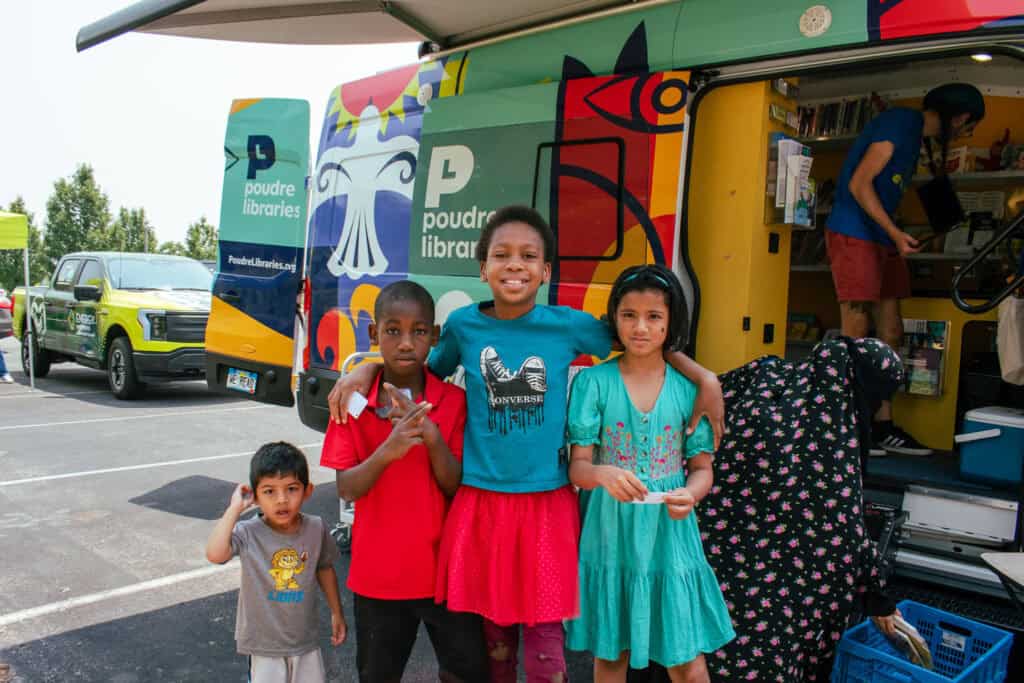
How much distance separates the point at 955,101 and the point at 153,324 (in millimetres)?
8424

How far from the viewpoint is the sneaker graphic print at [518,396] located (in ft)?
6.95

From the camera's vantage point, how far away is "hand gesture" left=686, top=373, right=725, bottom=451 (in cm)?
213

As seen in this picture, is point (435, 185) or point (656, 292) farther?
point (435, 185)

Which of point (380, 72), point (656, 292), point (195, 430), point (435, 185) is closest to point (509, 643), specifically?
point (656, 292)

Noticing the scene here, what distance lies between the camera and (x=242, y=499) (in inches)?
88.6

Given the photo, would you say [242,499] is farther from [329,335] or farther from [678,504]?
[329,335]

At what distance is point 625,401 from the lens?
216 centimetres

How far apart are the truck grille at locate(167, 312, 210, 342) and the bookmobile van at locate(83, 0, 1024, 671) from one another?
464 cm

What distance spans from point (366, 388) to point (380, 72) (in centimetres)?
262

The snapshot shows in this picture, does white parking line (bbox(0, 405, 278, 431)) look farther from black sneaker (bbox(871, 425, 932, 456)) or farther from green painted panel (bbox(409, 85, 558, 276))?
black sneaker (bbox(871, 425, 932, 456))

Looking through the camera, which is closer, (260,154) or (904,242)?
(904,242)

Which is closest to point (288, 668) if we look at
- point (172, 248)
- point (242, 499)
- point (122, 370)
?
point (242, 499)

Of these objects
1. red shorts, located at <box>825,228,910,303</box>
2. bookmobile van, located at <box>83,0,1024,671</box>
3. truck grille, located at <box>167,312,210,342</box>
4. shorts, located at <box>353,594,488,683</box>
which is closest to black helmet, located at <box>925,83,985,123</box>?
bookmobile van, located at <box>83,0,1024,671</box>

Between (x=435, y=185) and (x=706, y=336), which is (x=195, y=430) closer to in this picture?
(x=435, y=185)
